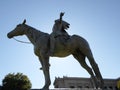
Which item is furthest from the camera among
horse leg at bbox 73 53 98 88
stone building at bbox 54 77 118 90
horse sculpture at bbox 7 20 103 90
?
→ stone building at bbox 54 77 118 90

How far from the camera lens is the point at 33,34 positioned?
38.1 ft

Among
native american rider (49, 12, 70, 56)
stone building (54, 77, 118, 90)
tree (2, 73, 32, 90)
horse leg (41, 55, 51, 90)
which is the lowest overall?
horse leg (41, 55, 51, 90)

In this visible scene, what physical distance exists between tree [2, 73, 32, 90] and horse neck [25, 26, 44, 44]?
130ft

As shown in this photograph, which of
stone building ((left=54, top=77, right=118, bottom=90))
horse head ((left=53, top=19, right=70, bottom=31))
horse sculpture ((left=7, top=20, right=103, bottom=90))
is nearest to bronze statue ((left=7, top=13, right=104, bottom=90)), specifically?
horse sculpture ((left=7, top=20, right=103, bottom=90))

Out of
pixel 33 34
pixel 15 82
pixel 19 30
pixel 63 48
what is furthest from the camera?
pixel 15 82

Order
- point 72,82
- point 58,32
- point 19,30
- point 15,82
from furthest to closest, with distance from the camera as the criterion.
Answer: point 72,82 → point 15,82 → point 19,30 → point 58,32

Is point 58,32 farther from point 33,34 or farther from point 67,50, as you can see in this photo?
point 33,34

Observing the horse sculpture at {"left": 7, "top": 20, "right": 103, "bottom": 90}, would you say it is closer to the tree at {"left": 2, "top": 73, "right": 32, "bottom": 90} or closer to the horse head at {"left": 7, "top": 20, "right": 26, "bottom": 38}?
the horse head at {"left": 7, "top": 20, "right": 26, "bottom": 38}

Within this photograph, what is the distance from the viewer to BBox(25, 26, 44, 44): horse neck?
1153 cm

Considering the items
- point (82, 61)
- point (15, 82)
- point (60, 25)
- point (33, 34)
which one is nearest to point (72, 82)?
point (15, 82)

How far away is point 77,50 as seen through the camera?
11570 mm

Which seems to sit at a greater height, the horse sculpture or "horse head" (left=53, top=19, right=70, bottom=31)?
"horse head" (left=53, top=19, right=70, bottom=31)

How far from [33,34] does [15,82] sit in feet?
138

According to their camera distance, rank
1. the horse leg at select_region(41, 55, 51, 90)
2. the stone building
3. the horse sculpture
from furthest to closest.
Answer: the stone building
the horse sculpture
the horse leg at select_region(41, 55, 51, 90)
